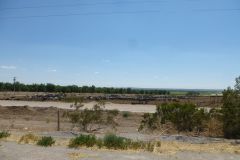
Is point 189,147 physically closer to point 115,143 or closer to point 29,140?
point 115,143

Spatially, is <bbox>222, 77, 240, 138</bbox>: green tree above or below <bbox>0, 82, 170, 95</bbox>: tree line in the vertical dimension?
below

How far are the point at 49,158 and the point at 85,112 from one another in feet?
45.9

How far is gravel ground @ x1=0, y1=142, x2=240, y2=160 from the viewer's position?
13.7 metres

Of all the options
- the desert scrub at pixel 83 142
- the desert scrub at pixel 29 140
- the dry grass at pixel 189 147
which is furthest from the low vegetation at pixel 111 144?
the desert scrub at pixel 29 140

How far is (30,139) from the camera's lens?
18.0 meters

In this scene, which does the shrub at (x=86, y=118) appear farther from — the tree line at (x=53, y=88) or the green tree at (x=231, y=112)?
the tree line at (x=53, y=88)

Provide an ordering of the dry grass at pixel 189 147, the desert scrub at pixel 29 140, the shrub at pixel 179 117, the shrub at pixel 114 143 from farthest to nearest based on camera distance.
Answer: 1. the shrub at pixel 179 117
2. the desert scrub at pixel 29 140
3. the shrub at pixel 114 143
4. the dry grass at pixel 189 147

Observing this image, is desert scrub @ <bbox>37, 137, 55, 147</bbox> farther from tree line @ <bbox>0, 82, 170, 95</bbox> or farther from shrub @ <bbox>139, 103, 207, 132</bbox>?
tree line @ <bbox>0, 82, 170, 95</bbox>

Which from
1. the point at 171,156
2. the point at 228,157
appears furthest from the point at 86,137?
the point at 228,157

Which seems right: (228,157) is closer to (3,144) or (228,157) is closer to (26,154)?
(26,154)

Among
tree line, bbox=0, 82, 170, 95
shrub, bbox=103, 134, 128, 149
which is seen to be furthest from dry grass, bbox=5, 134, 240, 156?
tree line, bbox=0, 82, 170, 95

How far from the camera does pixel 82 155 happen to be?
14094 millimetres

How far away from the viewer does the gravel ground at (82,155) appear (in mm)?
13695

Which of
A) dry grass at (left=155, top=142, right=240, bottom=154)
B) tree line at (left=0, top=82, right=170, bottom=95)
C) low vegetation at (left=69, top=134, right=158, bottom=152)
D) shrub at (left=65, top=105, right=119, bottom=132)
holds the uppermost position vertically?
tree line at (left=0, top=82, right=170, bottom=95)
